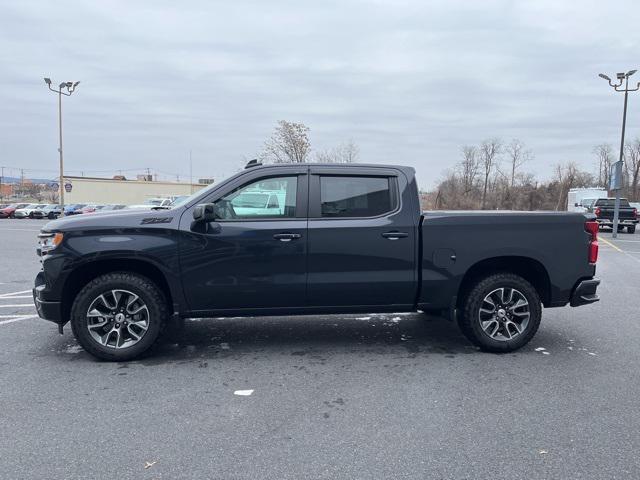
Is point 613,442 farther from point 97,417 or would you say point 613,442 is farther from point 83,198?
point 83,198

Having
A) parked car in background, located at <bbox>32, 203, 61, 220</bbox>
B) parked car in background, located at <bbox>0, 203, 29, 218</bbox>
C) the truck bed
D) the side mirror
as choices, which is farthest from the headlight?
parked car in background, located at <bbox>0, 203, 29, 218</bbox>

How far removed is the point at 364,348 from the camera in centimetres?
544

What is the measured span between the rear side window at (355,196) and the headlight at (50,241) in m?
2.54

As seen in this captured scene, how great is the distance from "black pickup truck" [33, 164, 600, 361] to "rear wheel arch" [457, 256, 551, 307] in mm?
15

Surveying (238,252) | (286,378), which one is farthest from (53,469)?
(238,252)

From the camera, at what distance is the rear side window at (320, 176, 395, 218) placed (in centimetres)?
511

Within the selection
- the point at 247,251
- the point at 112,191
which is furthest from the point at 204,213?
the point at 112,191

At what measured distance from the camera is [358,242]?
5039 millimetres

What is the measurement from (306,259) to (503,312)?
2145mm

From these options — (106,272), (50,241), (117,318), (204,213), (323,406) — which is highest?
(204,213)

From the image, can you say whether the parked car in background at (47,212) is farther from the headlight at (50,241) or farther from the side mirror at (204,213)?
the side mirror at (204,213)

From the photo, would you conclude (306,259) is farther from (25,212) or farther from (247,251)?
(25,212)

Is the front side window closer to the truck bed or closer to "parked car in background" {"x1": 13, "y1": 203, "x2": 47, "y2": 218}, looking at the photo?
the truck bed

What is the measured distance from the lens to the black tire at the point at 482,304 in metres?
5.20
